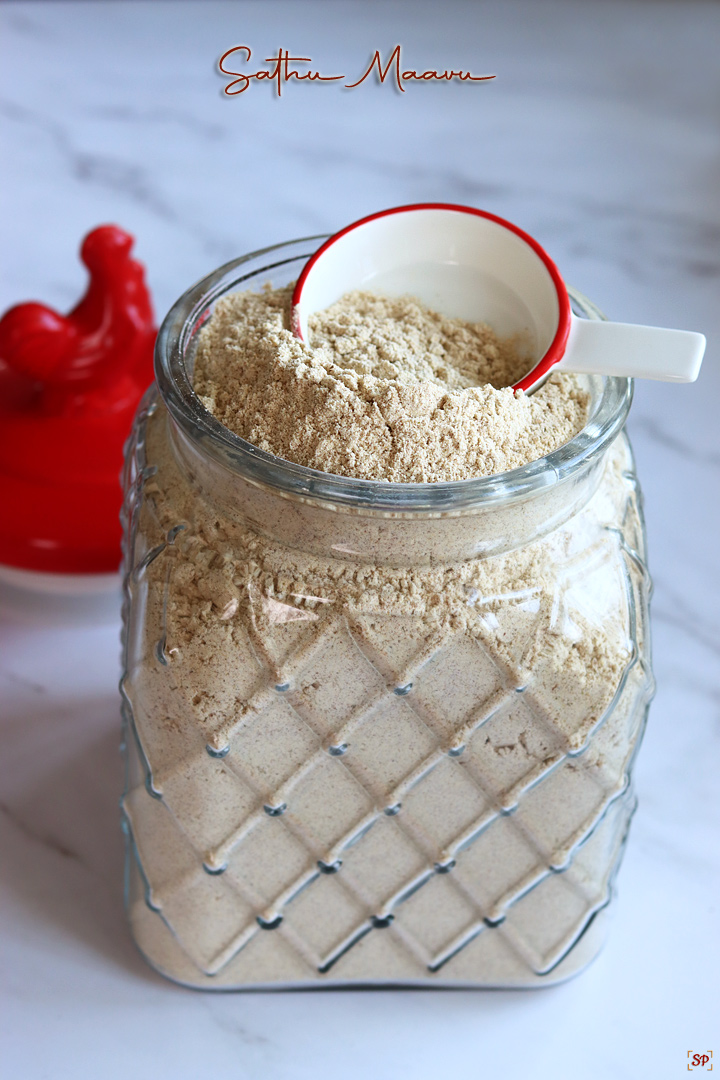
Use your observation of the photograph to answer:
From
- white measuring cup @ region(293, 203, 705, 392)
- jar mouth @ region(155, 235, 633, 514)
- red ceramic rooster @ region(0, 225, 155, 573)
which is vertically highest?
white measuring cup @ region(293, 203, 705, 392)

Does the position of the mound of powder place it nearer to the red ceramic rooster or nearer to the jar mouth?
the jar mouth

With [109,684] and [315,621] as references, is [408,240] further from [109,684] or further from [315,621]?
[109,684]

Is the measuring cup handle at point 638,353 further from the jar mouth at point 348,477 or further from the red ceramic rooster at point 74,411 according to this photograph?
the red ceramic rooster at point 74,411

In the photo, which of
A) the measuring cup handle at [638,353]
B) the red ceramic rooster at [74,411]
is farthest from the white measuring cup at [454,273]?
the red ceramic rooster at [74,411]

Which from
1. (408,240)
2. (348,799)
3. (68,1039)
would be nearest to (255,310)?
(408,240)

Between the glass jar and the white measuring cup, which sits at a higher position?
the white measuring cup

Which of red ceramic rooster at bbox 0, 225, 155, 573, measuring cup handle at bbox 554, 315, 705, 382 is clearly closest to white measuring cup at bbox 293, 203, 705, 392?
measuring cup handle at bbox 554, 315, 705, 382
